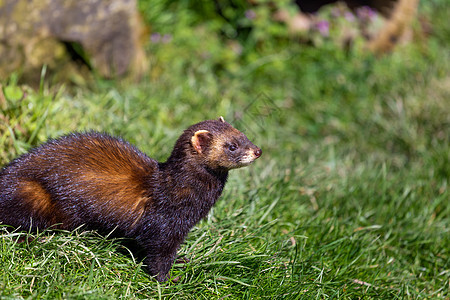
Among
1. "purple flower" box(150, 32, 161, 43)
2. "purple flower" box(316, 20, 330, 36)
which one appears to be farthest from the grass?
"purple flower" box(316, 20, 330, 36)

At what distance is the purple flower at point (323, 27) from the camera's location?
8.40 meters

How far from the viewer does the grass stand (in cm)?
377

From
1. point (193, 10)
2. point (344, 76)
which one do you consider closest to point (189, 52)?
point (193, 10)

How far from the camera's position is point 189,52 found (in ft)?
26.4

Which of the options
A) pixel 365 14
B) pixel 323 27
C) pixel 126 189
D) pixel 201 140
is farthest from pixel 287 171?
pixel 365 14

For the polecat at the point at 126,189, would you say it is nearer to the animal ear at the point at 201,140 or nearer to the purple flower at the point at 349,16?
the animal ear at the point at 201,140

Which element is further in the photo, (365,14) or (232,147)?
(365,14)

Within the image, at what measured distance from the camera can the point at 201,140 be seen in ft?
12.9

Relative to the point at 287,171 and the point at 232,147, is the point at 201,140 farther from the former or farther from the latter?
the point at 287,171

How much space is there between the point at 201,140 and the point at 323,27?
16.7 ft

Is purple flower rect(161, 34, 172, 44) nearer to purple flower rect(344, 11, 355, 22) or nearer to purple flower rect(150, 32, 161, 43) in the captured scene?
purple flower rect(150, 32, 161, 43)

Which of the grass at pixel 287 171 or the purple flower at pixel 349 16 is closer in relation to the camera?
the grass at pixel 287 171

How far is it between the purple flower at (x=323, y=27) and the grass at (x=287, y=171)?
26 cm

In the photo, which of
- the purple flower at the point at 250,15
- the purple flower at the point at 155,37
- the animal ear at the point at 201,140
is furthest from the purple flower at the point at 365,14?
the animal ear at the point at 201,140
